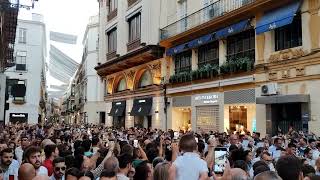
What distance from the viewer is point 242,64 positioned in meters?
21.2

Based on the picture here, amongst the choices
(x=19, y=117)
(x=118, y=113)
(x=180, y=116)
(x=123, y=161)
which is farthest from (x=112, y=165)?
(x=19, y=117)

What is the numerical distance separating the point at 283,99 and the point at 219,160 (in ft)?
39.0

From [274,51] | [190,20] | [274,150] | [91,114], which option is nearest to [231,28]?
[274,51]

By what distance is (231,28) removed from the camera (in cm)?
2191

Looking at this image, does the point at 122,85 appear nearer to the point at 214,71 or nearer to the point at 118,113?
the point at 118,113

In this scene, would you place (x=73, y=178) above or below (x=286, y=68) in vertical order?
below

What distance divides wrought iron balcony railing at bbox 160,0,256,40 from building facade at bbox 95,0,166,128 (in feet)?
5.53

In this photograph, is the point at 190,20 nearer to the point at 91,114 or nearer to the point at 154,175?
the point at 154,175

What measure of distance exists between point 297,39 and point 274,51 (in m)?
1.45

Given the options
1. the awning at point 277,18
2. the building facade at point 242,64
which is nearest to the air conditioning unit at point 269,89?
the building facade at point 242,64

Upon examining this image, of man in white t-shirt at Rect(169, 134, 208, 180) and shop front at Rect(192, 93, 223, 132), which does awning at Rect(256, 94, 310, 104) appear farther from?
man in white t-shirt at Rect(169, 134, 208, 180)

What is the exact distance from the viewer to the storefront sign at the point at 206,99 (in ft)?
79.0

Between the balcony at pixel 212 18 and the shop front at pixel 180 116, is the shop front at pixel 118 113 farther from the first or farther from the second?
the balcony at pixel 212 18

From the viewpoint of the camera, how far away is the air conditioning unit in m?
19.0
